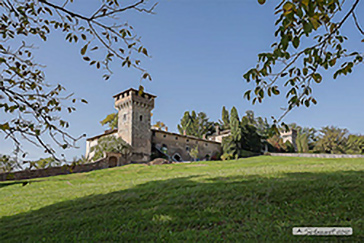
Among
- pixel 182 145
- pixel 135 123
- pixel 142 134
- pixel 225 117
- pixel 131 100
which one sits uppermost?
pixel 225 117

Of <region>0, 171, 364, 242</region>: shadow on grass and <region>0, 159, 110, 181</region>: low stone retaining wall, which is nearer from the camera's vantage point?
<region>0, 171, 364, 242</region>: shadow on grass

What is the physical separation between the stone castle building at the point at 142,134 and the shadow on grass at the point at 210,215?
69.3 ft

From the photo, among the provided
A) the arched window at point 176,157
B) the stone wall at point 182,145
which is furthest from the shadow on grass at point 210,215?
the arched window at point 176,157

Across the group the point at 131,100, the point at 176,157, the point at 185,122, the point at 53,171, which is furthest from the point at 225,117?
the point at 53,171

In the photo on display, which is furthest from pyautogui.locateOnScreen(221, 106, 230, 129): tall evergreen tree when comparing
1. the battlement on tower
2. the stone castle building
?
the battlement on tower

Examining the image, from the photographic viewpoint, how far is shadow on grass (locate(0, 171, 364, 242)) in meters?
4.58

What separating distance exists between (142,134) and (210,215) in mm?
24950

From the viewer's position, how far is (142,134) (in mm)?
29922

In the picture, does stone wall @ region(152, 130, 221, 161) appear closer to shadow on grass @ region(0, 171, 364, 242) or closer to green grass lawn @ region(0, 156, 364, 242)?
green grass lawn @ region(0, 156, 364, 242)

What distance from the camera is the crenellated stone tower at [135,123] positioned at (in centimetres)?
2912

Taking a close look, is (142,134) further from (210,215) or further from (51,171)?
(210,215)

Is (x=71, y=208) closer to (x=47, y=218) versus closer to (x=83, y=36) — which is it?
(x=47, y=218)

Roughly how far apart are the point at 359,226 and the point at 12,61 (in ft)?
22.2

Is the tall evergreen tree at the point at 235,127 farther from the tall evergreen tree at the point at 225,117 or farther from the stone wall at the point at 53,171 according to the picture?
the stone wall at the point at 53,171
